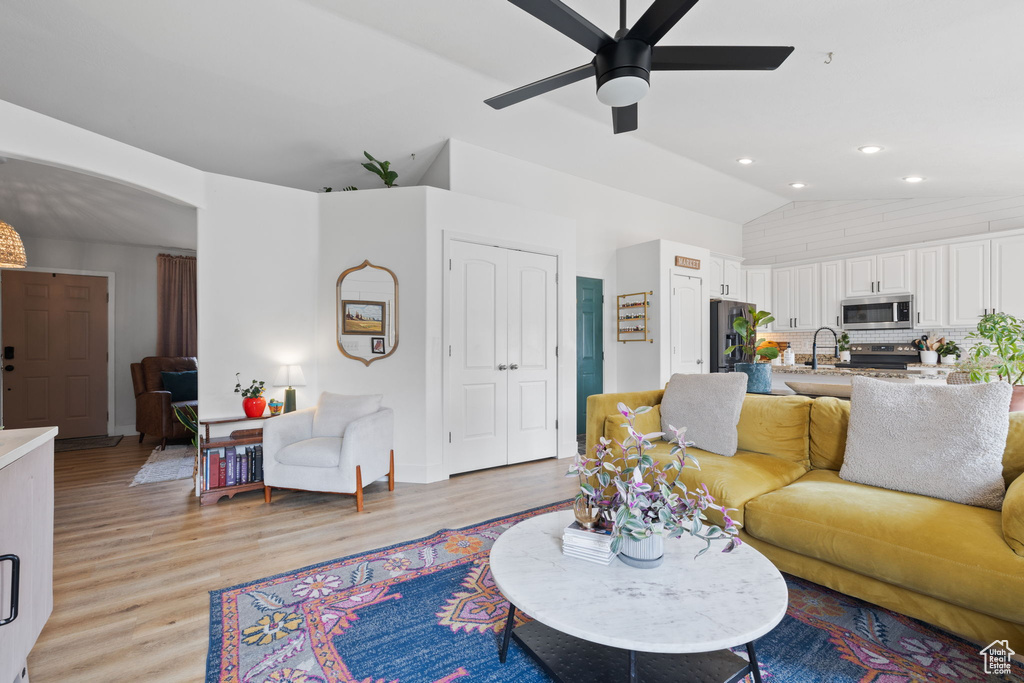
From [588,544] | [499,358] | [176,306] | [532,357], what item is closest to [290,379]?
[499,358]

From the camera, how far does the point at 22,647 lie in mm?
1474

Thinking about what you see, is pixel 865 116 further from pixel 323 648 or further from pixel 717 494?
pixel 323 648

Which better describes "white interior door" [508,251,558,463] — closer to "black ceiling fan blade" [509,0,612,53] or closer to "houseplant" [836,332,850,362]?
"black ceiling fan blade" [509,0,612,53]

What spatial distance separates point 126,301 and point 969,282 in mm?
9960

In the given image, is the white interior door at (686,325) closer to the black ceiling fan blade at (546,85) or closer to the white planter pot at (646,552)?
the black ceiling fan blade at (546,85)

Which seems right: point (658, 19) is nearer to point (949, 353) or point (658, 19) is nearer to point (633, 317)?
point (633, 317)

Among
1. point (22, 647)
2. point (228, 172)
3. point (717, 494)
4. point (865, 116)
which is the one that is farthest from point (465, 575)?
point (228, 172)

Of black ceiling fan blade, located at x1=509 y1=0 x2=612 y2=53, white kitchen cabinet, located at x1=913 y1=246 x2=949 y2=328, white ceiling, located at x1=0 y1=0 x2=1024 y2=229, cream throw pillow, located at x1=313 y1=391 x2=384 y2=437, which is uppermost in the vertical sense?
white ceiling, located at x1=0 y1=0 x2=1024 y2=229

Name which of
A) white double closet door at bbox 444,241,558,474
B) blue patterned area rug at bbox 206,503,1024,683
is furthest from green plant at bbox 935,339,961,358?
blue patterned area rug at bbox 206,503,1024,683

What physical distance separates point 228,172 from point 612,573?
17.0ft

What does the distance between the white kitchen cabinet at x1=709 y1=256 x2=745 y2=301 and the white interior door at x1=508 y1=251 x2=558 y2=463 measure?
8.79 ft

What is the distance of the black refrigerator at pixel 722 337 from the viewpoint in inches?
229

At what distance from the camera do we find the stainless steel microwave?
5488 millimetres

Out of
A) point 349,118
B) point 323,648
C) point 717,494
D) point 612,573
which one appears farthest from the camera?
point 349,118
